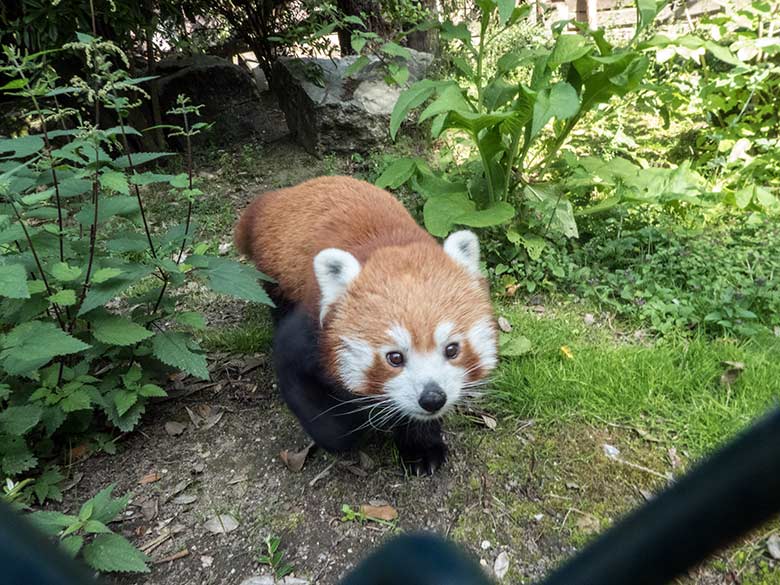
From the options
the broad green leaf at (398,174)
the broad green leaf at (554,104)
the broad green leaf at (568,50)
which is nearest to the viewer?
the broad green leaf at (554,104)

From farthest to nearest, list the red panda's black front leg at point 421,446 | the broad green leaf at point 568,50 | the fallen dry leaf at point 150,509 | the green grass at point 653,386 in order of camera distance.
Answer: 1. the broad green leaf at point 568,50
2. the green grass at point 653,386
3. the red panda's black front leg at point 421,446
4. the fallen dry leaf at point 150,509

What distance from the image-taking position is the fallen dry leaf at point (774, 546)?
6.08ft

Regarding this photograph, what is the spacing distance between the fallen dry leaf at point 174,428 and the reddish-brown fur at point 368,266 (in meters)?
0.81

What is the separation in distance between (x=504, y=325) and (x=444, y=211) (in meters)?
0.83

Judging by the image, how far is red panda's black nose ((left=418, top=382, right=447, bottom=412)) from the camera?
1.85 meters

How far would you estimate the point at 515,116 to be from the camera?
9.79 feet

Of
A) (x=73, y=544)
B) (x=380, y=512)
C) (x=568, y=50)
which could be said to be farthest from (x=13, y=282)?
(x=568, y=50)

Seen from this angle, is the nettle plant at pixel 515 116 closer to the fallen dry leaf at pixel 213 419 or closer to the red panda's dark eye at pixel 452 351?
the red panda's dark eye at pixel 452 351

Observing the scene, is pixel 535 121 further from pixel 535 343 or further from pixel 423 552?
pixel 423 552

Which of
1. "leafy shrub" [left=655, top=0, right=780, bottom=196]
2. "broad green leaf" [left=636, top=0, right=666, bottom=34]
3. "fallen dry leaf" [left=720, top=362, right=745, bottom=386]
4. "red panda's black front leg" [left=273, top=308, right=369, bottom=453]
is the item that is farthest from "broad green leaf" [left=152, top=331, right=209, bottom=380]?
"leafy shrub" [left=655, top=0, right=780, bottom=196]

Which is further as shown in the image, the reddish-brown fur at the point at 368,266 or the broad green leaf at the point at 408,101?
the broad green leaf at the point at 408,101

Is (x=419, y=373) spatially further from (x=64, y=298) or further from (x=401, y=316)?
(x=64, y=298)

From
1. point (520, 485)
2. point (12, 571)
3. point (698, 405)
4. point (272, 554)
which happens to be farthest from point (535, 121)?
point (12, 571)

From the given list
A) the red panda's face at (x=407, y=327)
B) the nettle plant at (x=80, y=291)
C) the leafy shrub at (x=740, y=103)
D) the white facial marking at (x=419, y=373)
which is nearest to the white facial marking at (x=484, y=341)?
the red panda's face at (x=407, y=327)
